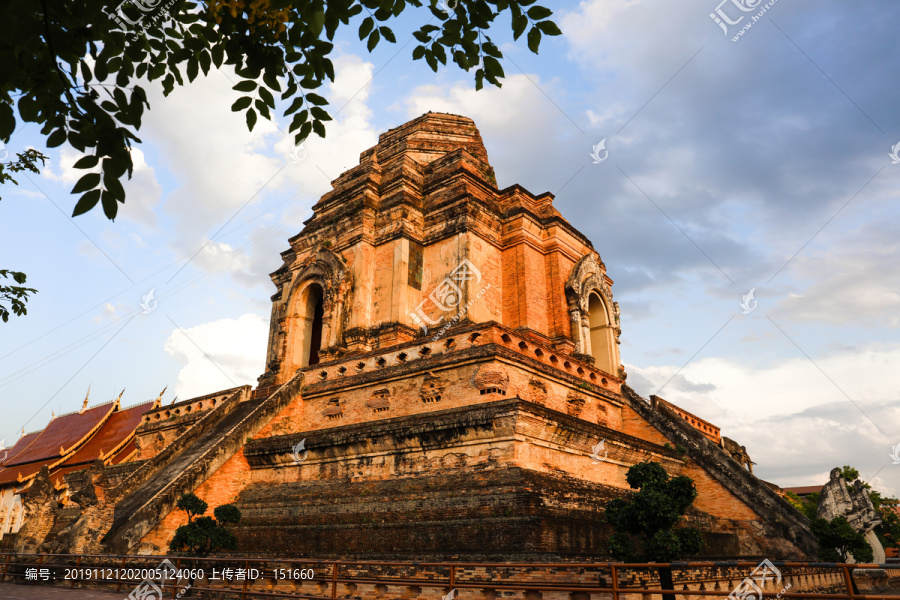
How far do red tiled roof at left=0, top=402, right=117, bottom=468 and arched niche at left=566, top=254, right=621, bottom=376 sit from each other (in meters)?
22.0

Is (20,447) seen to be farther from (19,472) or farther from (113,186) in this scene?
(113,186)

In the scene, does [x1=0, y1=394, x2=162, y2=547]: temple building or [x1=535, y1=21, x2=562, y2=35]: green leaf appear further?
[x1=0, y1=394, x2=162, y2=547]: temple building

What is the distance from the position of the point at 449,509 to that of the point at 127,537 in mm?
6229

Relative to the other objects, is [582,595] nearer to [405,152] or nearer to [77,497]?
[77,497]

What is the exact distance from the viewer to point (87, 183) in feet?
10.9

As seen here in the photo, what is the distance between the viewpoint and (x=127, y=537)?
10719mm

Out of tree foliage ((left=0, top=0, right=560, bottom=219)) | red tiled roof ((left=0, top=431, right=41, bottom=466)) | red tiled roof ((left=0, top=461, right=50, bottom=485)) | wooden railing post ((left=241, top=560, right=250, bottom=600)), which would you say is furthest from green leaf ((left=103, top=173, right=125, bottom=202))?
red tiled roof ((left=0, top=431, right=41, bottom=466))

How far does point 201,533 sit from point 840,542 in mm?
11083

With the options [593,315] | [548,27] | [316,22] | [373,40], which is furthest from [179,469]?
[593,315]

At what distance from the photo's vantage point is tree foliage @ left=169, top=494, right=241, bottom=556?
10.1 m

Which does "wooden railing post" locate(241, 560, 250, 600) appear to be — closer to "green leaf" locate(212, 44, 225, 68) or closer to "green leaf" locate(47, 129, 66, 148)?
"green leaf" locate(47, 129, 66, 148)

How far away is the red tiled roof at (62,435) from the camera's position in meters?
25.8

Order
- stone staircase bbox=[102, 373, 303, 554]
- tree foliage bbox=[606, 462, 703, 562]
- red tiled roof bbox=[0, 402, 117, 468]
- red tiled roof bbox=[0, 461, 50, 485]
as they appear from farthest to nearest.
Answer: red tiled roof bbox=[0, 402, 117, 468] → red tiled roof bbox=[0, 461, 50, 485] → stone staircase bbox=[102, 373, 303, 554] → tree foliage bbox=[606, 462, 703, 562]

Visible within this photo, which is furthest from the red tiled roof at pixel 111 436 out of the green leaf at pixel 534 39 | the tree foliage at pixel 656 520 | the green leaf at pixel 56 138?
the green leaf at pixel 534 39
